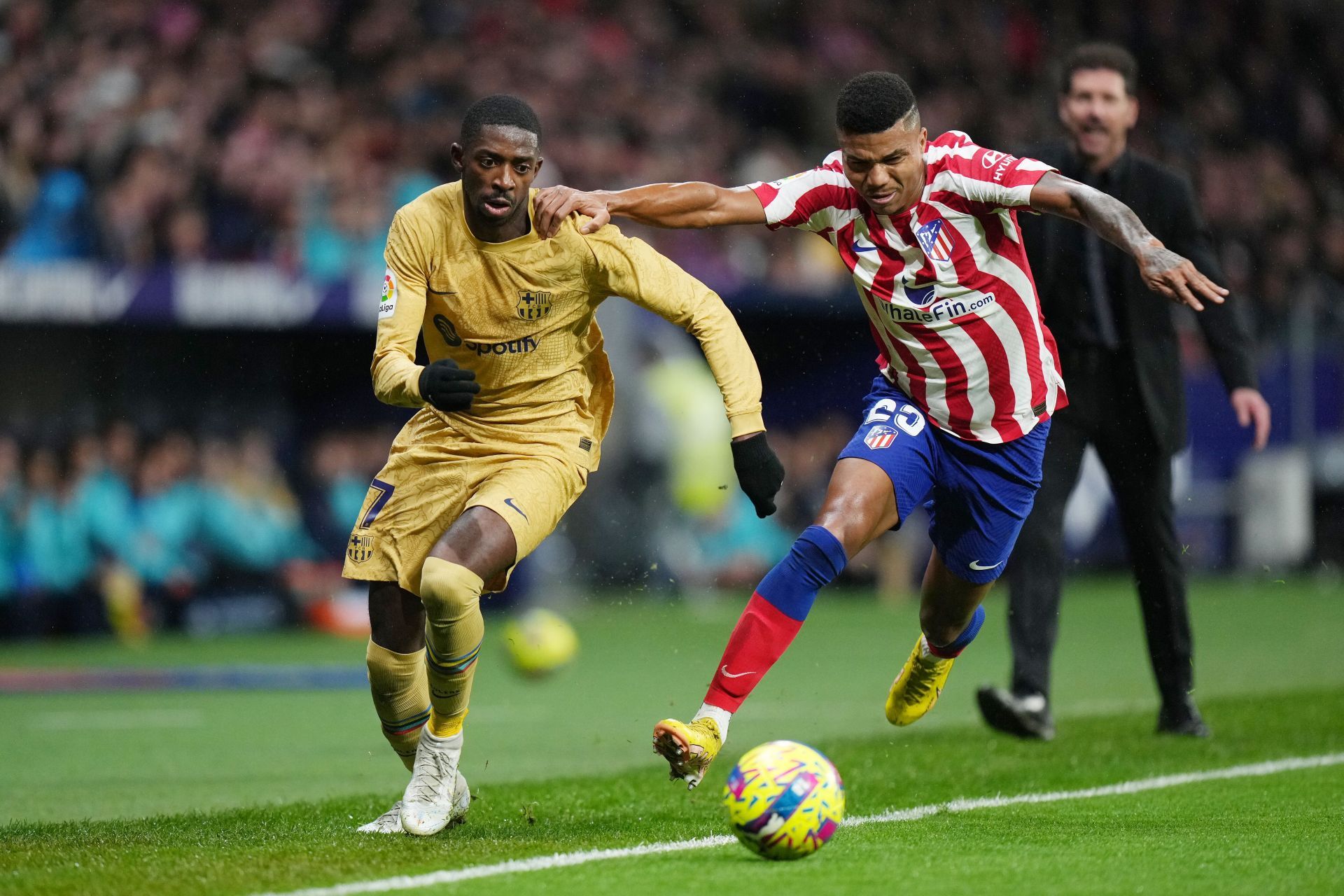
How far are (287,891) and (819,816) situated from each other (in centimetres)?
152

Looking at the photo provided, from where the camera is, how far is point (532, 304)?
600cm

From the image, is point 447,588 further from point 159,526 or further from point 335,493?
point 335,493

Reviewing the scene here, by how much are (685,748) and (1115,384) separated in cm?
387

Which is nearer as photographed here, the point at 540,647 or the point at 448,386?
the point at 448,386

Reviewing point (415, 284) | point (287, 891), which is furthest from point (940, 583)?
point (287, 891)

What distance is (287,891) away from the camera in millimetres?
4723

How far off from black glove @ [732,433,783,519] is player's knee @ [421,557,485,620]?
37.0 inches

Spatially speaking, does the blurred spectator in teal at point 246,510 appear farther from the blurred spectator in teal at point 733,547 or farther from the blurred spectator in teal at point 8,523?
the blurred spectator in teal at point 733,547

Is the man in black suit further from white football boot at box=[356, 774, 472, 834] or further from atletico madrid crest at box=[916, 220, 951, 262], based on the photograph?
white football boot at box=[356, 774, 472, 834]

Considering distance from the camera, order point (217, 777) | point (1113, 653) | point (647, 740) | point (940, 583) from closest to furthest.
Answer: point (940, 583) → point (217, 777) → point (647, 740) → point (1113, 653)

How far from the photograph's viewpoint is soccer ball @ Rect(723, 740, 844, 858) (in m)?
5.02

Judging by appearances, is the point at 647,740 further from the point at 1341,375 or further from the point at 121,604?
the point at 1341,375

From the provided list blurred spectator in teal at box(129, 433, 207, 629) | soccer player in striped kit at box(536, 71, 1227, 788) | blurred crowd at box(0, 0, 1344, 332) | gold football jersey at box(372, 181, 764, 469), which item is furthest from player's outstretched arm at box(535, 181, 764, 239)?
blurred spectator in teal at box(129, 433, 207, 629)

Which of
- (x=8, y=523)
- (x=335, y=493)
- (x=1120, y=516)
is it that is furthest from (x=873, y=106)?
(x=335, y=493)
